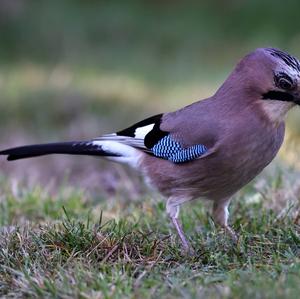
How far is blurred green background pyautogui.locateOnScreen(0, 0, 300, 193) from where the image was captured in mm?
7952

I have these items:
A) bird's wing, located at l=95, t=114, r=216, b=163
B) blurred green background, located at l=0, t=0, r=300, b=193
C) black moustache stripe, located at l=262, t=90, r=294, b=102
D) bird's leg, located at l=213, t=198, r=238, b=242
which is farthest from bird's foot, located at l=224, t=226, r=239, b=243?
blurred green background, located at l=0, t=0, r=300, b=193

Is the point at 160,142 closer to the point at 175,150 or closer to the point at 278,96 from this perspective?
the point at 175,150

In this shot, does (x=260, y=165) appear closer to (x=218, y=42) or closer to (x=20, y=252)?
(x=20, y=252)

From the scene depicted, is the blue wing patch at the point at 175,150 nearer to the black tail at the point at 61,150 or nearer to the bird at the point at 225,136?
the bird at the point at 225,136

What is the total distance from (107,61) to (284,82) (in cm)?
715

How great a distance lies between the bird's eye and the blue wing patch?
0.54 metres

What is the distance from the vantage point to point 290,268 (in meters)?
3.78

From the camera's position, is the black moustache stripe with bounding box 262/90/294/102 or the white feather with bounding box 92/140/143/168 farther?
the white feather with bounding box 92/140/143/168

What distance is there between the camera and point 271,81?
4.41m

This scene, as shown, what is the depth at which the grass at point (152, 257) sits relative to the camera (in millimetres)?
3537

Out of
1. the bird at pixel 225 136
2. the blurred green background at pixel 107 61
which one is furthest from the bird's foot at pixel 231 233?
the blurred green background at pixel 107 61

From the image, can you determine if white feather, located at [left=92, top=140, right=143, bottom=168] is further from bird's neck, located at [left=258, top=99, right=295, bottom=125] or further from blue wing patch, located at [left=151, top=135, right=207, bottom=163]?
bird's neck, located at [left=258, top=99, right=295, bottom=125]

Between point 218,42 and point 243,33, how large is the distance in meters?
0.42

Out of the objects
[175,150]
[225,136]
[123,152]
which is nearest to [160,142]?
[175,150]
